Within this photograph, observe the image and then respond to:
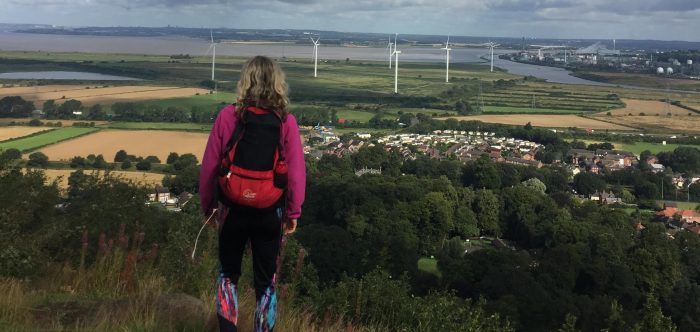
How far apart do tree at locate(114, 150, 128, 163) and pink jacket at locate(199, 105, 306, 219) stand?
23.0 meters

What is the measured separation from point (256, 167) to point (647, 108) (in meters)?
56.0

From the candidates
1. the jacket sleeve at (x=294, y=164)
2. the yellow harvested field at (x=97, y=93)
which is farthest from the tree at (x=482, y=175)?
the jacket sleeve at (x=294, y=164)

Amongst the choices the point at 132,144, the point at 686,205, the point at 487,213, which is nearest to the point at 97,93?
the point at 132,144

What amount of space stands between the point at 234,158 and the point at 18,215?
4.67 metres

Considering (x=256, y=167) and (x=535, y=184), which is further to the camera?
(x=535, y=184)

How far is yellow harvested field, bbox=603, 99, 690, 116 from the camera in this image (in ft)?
167

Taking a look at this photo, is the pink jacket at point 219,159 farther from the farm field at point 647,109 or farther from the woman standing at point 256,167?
the farm field at point 647,109

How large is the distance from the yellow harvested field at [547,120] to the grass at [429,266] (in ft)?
87.5

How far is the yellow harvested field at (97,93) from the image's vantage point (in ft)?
A: 135

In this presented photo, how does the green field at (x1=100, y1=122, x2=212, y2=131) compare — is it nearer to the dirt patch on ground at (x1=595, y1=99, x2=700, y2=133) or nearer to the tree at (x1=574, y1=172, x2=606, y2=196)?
the tree at (x1=574, y1=172, x2=606, y2=196)

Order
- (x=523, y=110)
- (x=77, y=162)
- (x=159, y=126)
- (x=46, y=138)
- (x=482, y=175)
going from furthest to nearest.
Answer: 1. (x=523, y=110)
2. (x=159, y=126)
3. (x=46, y=138)
4. (x=482, y=175)
5. (x=77, y=162)

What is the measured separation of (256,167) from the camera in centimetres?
295

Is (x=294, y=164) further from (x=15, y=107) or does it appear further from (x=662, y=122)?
(x=662, y=122)

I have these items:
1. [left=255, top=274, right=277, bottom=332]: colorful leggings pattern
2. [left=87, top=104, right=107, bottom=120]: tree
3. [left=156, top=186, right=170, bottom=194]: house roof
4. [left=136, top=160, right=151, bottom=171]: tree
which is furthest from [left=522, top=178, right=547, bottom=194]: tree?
[left=255, top=274, right=277, bottom=332]: colorful leggings pattern
